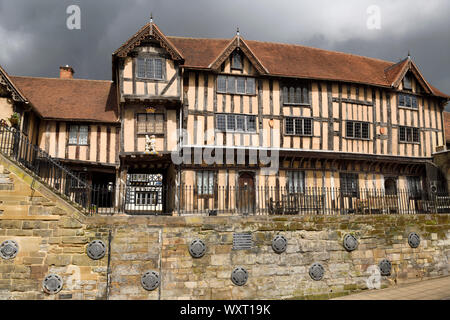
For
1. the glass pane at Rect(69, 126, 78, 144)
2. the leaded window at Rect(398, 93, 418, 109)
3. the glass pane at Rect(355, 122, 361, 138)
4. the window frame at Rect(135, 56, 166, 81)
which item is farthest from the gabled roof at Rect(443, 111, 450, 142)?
the glass pane at Rect(69, 126, 78, 144)

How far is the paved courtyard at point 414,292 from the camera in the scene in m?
10.2

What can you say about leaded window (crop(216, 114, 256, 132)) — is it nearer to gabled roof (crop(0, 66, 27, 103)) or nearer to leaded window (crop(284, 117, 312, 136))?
leaded window (crop(284, 117, 312, 136))

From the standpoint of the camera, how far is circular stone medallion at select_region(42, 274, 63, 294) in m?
9.33

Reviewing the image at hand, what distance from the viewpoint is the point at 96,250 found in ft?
31.9

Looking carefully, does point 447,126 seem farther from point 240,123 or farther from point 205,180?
point 205,180

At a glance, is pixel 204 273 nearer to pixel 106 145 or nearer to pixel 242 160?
pixel 242 160

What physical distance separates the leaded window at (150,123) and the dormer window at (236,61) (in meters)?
4.67

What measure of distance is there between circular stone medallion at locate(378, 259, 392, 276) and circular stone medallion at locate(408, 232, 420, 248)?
1.29 metres

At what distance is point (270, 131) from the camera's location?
1822cm

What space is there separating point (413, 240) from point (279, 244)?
5.36 metres

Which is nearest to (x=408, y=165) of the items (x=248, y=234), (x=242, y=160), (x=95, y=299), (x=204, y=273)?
(x=242, y=160)

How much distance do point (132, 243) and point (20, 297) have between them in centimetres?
315

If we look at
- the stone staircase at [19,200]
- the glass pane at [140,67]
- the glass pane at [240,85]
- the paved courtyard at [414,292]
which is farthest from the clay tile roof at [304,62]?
the paved courtyard at [414,292]
